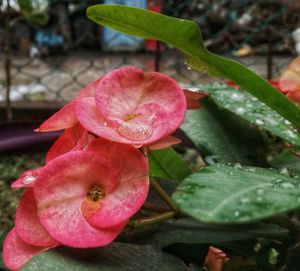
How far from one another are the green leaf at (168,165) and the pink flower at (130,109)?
0.36ft

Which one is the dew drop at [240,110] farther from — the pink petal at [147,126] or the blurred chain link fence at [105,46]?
the blurred chain link fence at [105,46]

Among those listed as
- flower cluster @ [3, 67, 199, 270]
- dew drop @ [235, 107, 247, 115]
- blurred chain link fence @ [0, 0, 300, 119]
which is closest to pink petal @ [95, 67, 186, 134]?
flower cluster @ [3, 67, 199, 270]

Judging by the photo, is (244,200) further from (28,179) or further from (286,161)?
(286,161)

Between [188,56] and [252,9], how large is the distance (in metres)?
2.21

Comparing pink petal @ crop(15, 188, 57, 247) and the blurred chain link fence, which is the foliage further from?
the blurred chain link fence

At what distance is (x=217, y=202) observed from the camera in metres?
0.24

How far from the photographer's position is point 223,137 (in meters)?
0.49

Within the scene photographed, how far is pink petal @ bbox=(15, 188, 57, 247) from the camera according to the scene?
33cm

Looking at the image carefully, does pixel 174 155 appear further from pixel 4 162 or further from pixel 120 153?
pixel 4 162

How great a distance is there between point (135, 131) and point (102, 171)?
29 millimetres

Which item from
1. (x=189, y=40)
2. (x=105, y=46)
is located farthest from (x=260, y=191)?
(x=105, y=46)

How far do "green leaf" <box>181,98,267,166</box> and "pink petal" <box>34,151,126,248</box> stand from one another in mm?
178

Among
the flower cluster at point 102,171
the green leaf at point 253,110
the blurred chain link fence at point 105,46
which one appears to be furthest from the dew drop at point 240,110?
the blurred chain link fence at point 105,46

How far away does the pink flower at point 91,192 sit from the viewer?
29cm
